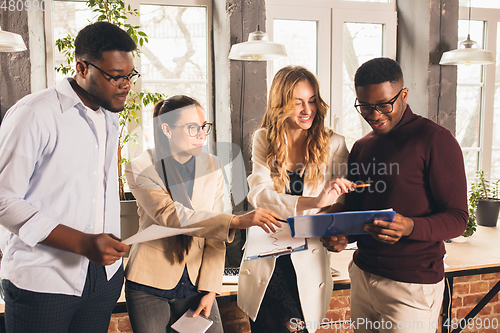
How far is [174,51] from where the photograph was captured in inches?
98.1

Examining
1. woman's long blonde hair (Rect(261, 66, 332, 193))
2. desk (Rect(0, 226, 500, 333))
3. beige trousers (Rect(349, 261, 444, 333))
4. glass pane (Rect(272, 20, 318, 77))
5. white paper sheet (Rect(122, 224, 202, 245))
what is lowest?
desk (Rect(0, 226, 500, 333))

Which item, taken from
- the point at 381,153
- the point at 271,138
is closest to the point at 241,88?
the point at 271,138

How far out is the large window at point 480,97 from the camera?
2996mm

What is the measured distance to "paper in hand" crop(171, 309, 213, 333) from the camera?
1.30 meters

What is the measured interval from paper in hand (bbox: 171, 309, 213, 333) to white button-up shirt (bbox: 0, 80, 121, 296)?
0.38m

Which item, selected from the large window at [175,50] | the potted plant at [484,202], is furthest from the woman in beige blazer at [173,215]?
the potted plant at [484,202]

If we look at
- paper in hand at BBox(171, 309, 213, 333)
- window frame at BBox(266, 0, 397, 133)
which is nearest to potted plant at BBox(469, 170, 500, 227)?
window frame at BBox(266, 0, 397, 133)

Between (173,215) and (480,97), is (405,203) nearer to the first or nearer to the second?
(173,215)

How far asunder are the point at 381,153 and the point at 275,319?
2.37 feet

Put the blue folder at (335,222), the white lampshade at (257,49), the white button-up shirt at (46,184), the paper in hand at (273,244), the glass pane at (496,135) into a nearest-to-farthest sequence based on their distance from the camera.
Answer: the white button-up shirt at (46,184) < the blue folder at (335,222) < the paper in hand at (273,244) < the white lampshade at (257,49) < the glass pane at (496,135)

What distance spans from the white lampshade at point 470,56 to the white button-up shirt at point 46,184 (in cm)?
224

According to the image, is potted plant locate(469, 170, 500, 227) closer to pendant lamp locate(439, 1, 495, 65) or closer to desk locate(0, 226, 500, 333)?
desk locate(0, 226, 500, 333)

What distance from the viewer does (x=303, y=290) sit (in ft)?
4.51

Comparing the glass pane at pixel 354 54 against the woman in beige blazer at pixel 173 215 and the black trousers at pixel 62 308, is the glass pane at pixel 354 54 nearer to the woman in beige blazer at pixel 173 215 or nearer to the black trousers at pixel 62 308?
the woman in beige blazer at pixel 173 215
